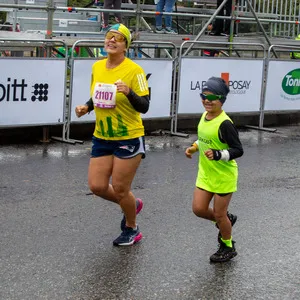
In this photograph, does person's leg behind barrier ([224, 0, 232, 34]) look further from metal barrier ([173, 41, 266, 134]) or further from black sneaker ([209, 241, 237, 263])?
black sneaker ([209, 241, 237, 263])

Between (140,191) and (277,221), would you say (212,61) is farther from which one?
(277,221)

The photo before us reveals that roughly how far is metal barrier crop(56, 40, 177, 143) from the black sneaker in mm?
5882

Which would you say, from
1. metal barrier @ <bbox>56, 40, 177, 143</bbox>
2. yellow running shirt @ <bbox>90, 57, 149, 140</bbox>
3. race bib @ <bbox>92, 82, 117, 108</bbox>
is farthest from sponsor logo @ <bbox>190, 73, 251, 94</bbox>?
race bib @ <bbox>92, 82, 117, 108</bbox>

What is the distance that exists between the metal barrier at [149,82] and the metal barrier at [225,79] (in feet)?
0.66

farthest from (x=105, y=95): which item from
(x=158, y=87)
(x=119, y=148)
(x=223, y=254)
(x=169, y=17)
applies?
(x=169, y=17)

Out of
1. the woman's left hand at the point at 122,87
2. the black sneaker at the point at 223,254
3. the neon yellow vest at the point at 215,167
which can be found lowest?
the black sneaker at the point at 223,254

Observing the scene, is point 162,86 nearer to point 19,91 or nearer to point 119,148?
point 19,91

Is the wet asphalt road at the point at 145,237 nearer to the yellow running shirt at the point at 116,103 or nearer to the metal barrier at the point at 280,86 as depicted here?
the yellow running shirt at the point at 116,103

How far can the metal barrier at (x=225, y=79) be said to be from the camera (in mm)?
13328

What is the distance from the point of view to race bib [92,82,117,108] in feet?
21.5

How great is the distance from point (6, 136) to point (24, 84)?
3.43 feet

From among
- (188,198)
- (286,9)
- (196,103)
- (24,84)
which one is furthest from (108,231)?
(286,9)

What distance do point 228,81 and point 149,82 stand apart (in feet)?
5.98

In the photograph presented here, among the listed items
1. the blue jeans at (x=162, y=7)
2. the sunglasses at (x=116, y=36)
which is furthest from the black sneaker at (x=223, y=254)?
the blue jeans at (x=162, y=7)
